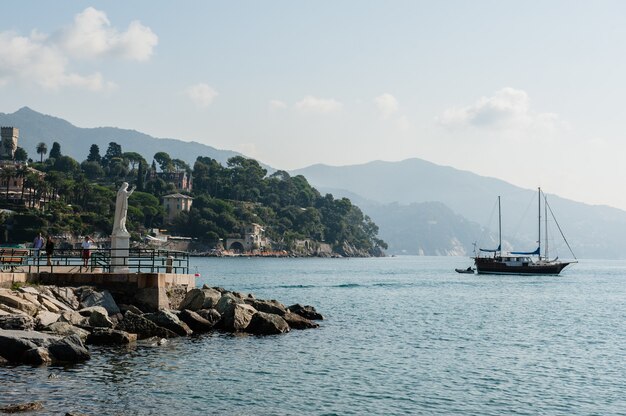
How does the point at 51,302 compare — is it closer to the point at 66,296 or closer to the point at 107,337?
the point at 66,296

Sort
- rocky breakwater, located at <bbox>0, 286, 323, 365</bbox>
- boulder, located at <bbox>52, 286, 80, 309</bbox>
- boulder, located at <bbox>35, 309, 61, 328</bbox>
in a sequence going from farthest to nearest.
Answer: boulder, located at <bbox>52, 286, 80, 309</bbox> → boulder, located at <bbox>35, 309, 61, 328</bbox> → rocky breakwater, located at <bbox>0, 286, 323, 365</bbox>

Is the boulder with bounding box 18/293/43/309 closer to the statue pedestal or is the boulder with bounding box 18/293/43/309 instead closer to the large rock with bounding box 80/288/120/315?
the large rock with bounding box 80/288/120/315

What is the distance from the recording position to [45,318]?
2602cm

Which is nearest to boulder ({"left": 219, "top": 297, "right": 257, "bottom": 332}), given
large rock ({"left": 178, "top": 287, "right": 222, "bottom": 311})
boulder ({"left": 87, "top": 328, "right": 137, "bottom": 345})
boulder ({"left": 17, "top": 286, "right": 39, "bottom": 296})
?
large rock ({"left": 178, "top": 287, "right": 222, "bottom": 311})

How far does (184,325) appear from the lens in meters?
29.9

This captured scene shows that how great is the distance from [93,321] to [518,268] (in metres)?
85.4

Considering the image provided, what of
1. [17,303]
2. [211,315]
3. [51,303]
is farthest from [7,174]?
[17,303]

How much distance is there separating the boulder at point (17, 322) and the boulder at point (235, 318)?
9.07 metres

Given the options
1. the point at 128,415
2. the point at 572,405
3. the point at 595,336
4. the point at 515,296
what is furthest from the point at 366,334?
the point at 515,296

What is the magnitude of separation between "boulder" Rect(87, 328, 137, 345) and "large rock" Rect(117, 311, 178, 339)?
5.41 ft

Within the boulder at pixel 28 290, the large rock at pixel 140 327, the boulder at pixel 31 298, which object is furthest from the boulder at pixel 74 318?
the boulder at pixel 28 290

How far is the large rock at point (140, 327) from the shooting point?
28031 mm

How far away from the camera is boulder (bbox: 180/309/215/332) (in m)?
30.8

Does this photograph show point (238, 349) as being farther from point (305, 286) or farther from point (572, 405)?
point (305, 286)
